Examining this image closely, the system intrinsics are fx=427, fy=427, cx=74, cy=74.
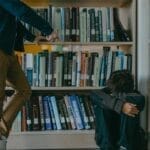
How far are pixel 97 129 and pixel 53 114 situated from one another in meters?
0.55

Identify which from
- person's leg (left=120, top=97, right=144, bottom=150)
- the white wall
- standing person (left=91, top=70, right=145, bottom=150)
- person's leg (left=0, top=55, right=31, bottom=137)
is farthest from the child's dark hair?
person's leg (left=0, top=55, right=31, bottom=137)

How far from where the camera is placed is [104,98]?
8.67ft

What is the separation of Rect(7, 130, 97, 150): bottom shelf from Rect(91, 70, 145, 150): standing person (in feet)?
1.43

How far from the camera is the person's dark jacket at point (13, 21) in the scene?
2393 millimetres

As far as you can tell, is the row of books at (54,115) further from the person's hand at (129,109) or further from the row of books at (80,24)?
the person's hand at (129,109)

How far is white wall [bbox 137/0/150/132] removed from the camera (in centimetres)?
301

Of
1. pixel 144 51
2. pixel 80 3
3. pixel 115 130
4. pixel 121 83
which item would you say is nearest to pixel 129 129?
pixel 115 130

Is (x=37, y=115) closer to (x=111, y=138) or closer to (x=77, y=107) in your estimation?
(x=77, y=107)

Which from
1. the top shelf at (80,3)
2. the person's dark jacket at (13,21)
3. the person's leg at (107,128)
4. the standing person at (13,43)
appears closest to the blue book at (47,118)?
the standing person at (13,43)

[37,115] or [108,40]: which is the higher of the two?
[108,40]

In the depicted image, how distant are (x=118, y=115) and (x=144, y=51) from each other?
23.4 inches

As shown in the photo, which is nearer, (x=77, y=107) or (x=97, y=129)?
(x=97, y=129)

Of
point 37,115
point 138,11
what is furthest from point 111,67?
point 37,115

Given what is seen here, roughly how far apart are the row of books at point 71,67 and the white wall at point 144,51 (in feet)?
0.37
